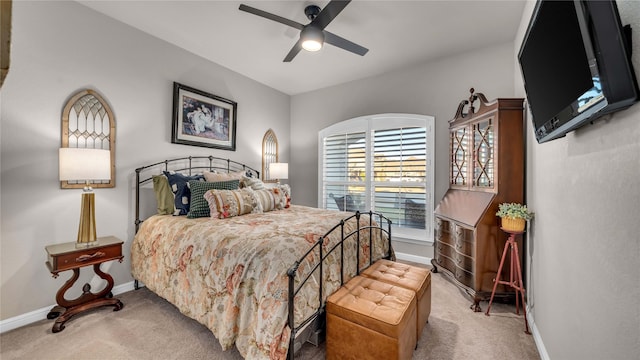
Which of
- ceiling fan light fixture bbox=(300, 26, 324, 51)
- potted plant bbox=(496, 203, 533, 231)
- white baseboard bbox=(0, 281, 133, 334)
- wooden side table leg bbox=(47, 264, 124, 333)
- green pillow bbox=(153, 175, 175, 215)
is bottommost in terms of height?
white baseboard bbox=(0, 281, 133, 334)

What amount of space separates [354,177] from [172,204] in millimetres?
2726

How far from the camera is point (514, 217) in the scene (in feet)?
7.32

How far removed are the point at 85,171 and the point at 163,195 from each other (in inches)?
29.9

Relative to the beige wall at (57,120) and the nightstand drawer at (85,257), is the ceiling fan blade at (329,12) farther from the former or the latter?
the nightstand drawer at (85,257)

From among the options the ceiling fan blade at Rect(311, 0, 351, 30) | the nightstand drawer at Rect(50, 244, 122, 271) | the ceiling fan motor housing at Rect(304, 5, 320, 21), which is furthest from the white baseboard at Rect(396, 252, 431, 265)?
the nightstand drawer at Rect(50, 244, 122, 271)

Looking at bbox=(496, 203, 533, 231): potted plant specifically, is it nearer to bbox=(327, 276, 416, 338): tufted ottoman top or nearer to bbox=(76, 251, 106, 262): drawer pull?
bbox=(327, 276, 416, 338): tufted ottoman top

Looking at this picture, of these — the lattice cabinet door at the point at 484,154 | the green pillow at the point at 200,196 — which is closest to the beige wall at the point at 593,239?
the lattice cabinet door at the point at 484,154

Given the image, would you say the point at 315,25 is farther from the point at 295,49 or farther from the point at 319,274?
the point at 319,274

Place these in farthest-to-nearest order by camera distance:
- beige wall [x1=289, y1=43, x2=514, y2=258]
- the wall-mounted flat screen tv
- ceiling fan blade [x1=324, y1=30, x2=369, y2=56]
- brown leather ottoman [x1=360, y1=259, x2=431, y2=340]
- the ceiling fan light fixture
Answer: beige wall [x1=289, y1=43, x2=514, y2=258]
ceiling fan blade [x1=324, y1=30, x2=369, y2=56]
the ceiling fan light fixture
brown leather ottoman [x1=360, y1=259, x2=431, y2=340]
the wall-mounted flat screen tv

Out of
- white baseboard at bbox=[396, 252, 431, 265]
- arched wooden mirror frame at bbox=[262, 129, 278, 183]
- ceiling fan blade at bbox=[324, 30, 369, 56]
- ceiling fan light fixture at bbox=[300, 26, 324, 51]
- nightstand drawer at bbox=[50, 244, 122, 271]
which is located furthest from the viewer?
arched wooden mirror frame at bbox=[262, 129, 278, 183]

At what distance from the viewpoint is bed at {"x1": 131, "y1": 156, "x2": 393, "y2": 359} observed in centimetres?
158

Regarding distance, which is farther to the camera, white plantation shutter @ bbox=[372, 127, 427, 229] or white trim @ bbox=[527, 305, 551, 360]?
white plantation shutter @ bbox=[372, 127, 427, 229]

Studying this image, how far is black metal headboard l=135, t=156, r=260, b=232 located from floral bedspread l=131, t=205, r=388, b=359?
0.69 meters

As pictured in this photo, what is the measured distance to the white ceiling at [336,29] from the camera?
8.43ft
